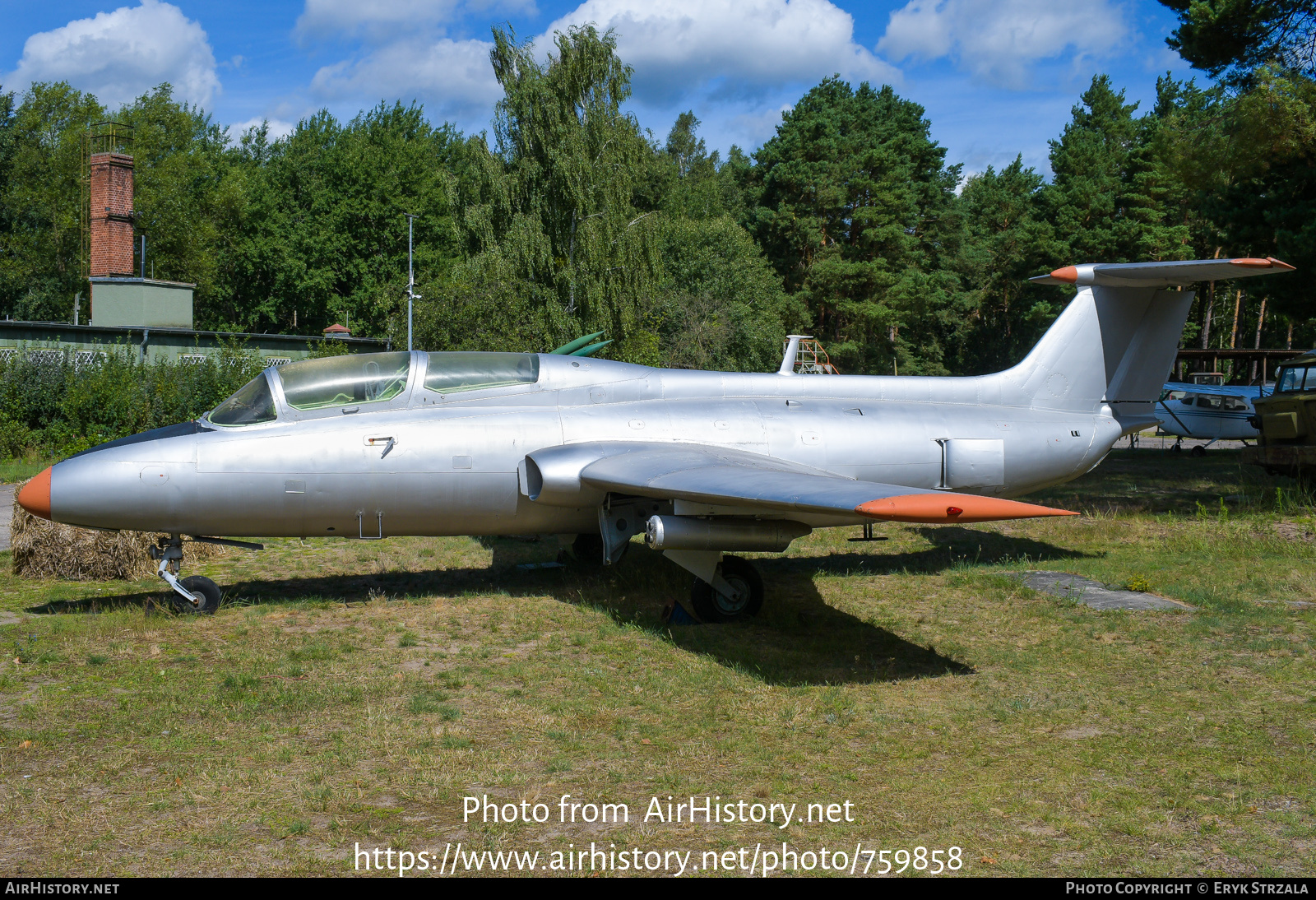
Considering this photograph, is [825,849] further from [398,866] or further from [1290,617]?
[1290,617]

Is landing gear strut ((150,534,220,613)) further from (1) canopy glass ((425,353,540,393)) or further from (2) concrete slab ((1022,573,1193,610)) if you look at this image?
(2) concrete slab ((1022,573,1193,610))

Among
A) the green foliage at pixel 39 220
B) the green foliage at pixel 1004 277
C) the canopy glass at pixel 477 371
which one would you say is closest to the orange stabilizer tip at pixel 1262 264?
the canopy glass at pixel 477 371

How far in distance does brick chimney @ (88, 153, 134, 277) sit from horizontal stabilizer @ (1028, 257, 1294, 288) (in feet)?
124

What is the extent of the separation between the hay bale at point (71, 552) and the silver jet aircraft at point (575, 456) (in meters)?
2.39

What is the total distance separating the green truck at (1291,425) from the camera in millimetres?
17812

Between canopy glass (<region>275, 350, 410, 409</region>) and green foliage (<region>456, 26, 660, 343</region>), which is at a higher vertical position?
green foliage (<region>456, 26, 660, 343</region>)

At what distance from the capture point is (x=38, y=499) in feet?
27.9

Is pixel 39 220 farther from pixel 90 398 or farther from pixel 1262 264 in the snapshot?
pixel 1262 264

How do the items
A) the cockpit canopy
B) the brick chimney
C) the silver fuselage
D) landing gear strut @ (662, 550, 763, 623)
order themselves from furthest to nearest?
the brick chimney → the cockpit canopy → landing gear strut @ (662, 550, 763, 623) → the silver fuselage

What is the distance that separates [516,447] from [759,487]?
2912 millimetres

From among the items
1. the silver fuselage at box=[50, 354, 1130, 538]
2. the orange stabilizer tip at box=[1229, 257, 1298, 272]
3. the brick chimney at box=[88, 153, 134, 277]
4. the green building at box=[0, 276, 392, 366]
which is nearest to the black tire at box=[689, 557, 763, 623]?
the silver fuselage at box=[50, 354, 1130, 538]

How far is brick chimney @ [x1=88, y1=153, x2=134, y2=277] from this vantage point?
37688mm

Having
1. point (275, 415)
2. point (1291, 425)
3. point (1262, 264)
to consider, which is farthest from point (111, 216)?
point (1291, 425)

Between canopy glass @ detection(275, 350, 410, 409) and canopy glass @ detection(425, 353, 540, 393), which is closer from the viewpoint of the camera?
canopy glass @ detection(275, 350, 410, 409)
